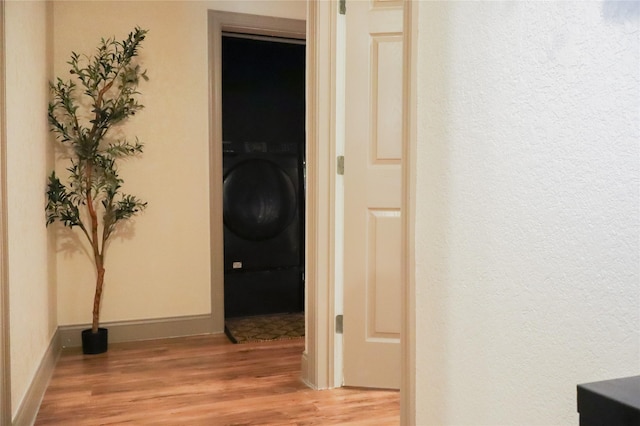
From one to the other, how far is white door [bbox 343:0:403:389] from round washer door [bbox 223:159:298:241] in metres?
1.74

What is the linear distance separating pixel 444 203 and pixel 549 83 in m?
0.36

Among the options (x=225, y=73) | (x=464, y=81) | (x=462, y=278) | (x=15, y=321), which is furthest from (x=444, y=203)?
(x=225, y=73)

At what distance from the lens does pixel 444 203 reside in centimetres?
133

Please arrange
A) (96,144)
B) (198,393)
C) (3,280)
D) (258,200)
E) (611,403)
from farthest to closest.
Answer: (258,200) < (96,144) < (198,393) < (3,280) < (611,403)

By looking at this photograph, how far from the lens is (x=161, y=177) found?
360 cm

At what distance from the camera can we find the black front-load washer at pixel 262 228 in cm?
419

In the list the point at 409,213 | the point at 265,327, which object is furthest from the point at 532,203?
the point at 265,327

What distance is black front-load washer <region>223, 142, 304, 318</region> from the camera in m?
4.19

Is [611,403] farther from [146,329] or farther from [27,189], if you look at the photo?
[146,329]

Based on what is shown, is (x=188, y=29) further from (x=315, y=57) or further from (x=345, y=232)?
(x=345, y=232)

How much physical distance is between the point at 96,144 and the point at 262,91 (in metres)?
1.54

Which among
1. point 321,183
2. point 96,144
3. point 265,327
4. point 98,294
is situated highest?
point 96,144

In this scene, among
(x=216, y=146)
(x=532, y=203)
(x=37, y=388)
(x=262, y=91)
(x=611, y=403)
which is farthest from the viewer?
(x=262, y=91)

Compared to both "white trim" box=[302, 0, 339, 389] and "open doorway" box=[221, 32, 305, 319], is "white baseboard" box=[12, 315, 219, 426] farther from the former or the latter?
"white trim" box=[302, 0, 339, 389]
